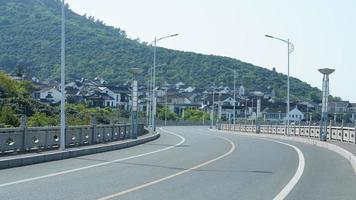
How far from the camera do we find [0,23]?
196 m

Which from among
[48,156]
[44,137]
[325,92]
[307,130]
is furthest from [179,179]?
[307,130]

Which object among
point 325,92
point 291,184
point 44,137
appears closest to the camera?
point 291,184

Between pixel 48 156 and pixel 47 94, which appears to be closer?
pixel 48 156

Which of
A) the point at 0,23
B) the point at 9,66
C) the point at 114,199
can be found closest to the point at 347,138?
the point at 114,199

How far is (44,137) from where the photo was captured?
2591 cm

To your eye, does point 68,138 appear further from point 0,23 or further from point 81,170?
point 0,23

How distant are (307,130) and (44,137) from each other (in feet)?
99.9

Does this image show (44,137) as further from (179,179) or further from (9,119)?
(9,119)

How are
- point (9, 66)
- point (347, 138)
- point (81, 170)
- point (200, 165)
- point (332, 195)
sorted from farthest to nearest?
point (9, 66)
point (347, 138)
point (200, 165)
point (81, 170)
point (332, 195)

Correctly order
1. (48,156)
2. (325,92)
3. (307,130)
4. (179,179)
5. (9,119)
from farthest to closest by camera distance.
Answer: (307,130) → (9,119) → (325,92) → (48,156) → (179,179)

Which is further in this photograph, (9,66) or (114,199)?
(9,66)

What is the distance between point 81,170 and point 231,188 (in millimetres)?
5972

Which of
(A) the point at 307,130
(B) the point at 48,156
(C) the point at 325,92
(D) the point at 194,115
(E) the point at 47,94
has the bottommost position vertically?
(B) the point at 48,156

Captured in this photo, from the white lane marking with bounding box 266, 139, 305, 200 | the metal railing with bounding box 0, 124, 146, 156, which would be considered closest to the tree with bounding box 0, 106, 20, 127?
the metal railing with bounding box 0, 124, 146, 156
